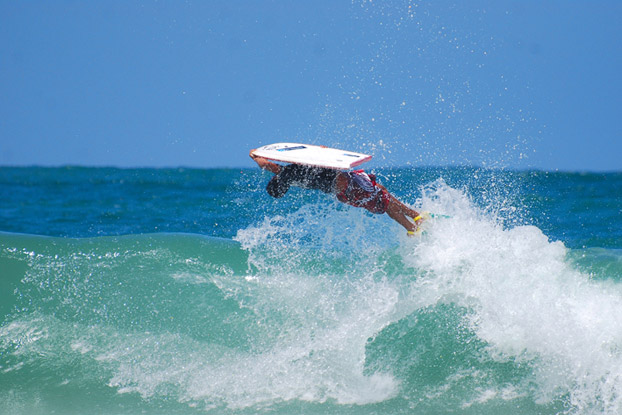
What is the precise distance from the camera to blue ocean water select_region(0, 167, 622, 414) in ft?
15.9

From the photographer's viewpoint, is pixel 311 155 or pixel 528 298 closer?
pixel 528 298

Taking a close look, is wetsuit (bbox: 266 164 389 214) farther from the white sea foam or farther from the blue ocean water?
the white sea foam

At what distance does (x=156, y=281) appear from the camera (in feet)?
20.5

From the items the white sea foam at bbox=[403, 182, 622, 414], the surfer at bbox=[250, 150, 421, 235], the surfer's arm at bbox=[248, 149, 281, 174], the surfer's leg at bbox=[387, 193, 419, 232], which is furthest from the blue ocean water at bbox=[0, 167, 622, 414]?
the surfer's arm at bbox=[248, 149, 281, 174]

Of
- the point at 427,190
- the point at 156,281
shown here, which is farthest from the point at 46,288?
the point at 427,190

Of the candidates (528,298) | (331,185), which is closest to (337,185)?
(331,185)

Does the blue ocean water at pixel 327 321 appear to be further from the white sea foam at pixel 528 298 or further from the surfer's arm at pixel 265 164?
the surfer's arm at pixel 265 164

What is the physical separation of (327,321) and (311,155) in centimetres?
146

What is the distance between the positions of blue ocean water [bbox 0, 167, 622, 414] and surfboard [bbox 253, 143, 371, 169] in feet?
1.64

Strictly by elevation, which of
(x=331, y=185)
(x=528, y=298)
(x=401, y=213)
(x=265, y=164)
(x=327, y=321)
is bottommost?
(x=327, y=321)

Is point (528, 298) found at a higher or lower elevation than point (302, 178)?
lower

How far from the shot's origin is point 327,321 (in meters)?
5.34

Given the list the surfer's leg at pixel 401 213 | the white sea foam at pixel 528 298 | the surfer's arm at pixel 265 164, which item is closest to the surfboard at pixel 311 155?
the surfer's arm at pixel 265 164

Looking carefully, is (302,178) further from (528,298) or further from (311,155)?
(528,298)
